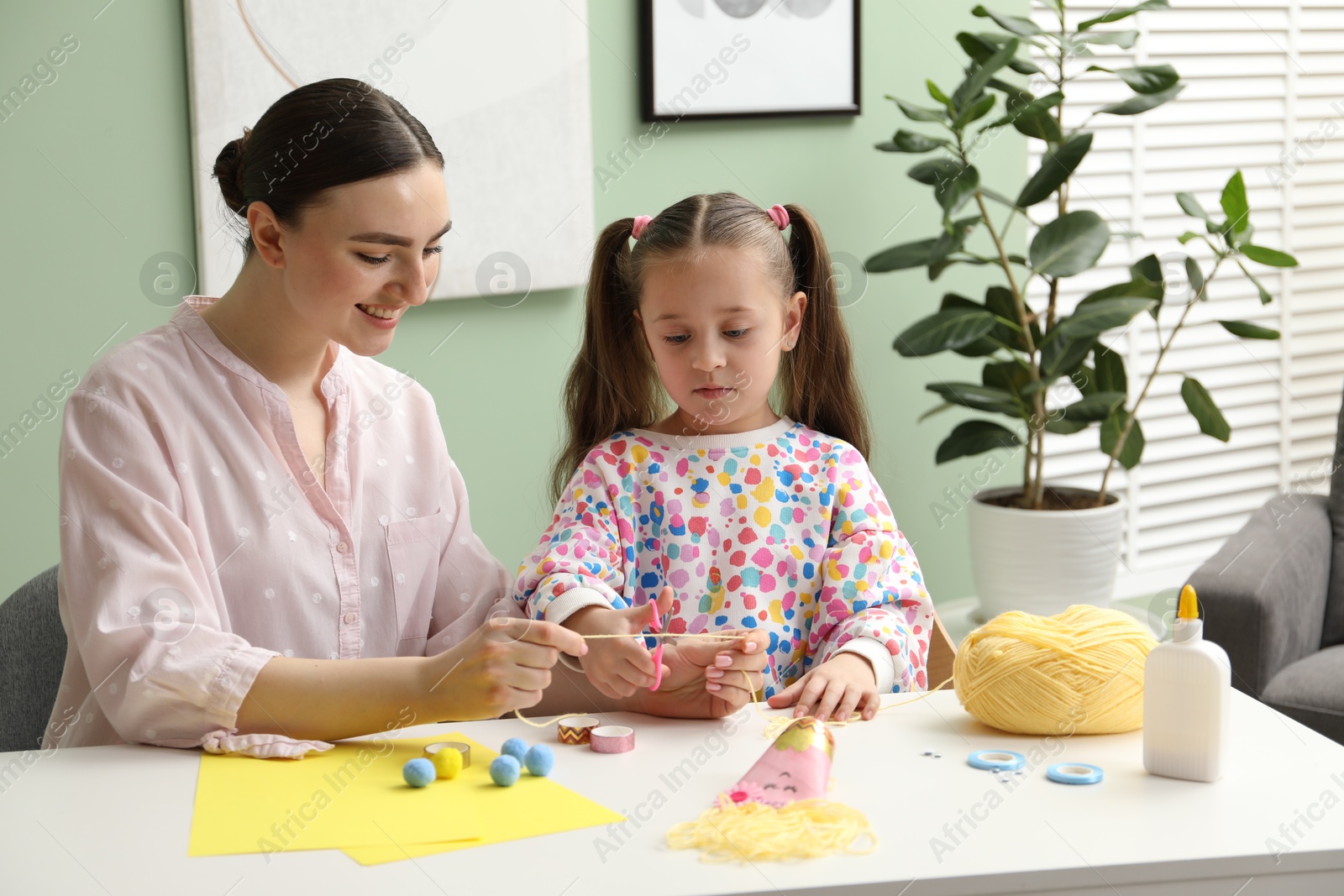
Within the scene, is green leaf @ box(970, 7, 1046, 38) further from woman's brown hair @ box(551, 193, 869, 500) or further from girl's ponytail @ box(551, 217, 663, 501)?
girl's ponytail @ box(551, 217, 663, 501)

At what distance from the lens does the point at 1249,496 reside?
4008 millimetres

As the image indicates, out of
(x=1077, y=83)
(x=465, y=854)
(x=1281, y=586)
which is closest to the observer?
(x=465, y=854)

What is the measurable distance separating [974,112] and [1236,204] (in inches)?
25.6

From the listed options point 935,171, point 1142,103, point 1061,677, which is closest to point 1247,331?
point 1142,103

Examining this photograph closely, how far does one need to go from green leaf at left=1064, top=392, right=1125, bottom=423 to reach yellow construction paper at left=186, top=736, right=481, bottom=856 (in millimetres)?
2062

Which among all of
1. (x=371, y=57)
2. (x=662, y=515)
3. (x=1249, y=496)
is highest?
(x=371, y=57)

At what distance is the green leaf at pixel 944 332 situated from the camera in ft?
9.35

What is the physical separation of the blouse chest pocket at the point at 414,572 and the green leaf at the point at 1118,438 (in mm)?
1854

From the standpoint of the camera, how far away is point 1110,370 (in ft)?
9.59

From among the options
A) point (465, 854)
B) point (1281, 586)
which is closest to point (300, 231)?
point (465, 854)

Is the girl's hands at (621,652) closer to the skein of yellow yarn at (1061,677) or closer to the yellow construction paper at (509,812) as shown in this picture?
the yellow construction paper at (509,812)

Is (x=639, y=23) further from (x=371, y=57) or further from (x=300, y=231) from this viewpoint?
(x=300, y=231)

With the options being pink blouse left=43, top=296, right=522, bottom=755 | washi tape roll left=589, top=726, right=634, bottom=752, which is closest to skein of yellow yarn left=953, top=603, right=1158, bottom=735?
washi tape roll left=589, top=726, right=634, bottom=752

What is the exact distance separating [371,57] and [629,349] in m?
1.17
